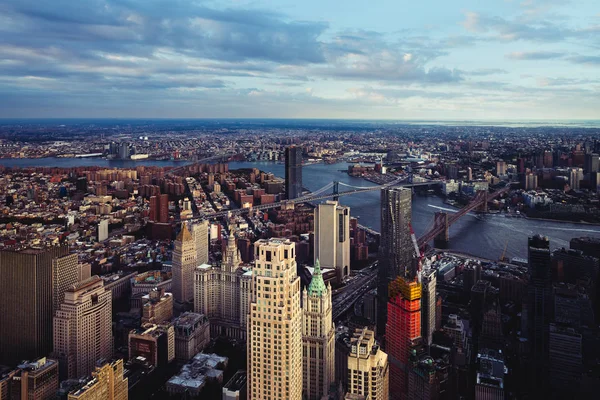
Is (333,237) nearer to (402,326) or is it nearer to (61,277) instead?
(402,326)

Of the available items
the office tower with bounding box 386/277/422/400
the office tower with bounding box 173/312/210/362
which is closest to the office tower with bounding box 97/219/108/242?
the office tower with bounding box 173/312/210/362

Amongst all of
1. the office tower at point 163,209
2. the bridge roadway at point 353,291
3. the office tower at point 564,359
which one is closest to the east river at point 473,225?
the bridge roadway at point 353,291

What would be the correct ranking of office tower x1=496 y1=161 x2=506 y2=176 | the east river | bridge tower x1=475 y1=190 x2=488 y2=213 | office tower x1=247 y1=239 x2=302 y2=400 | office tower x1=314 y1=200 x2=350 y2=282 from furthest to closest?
1. bridge tower x1=475 y1=190 x2=488 y2=213
2. office tower x1=496 y1=161 x2=506 y2=176
3. office tower x1=314 y1=200 x2=350 y2=282
4. the east river
5. office tower x1=247 y1=239 x2=302 y2=400

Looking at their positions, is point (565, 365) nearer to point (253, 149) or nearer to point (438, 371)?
point (438, 371)

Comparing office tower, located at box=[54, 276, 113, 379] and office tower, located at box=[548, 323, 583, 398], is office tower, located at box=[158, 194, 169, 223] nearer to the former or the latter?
office tower, located at box=[54, 276, 113, 379]

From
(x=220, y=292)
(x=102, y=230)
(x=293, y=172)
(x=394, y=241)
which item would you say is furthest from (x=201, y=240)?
(x=293, y=172)

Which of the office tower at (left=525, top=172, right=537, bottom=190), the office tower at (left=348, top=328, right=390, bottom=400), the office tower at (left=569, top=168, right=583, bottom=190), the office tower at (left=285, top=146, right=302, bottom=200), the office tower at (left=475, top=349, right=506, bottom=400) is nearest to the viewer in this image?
the office tower at (left=348, top=328, right=390, bottom=400)

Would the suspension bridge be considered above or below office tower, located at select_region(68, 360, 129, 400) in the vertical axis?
above

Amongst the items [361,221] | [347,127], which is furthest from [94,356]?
[347,127]

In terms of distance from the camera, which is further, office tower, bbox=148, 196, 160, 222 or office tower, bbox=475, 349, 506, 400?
office tower, bbox=148, 196, 160, 222
